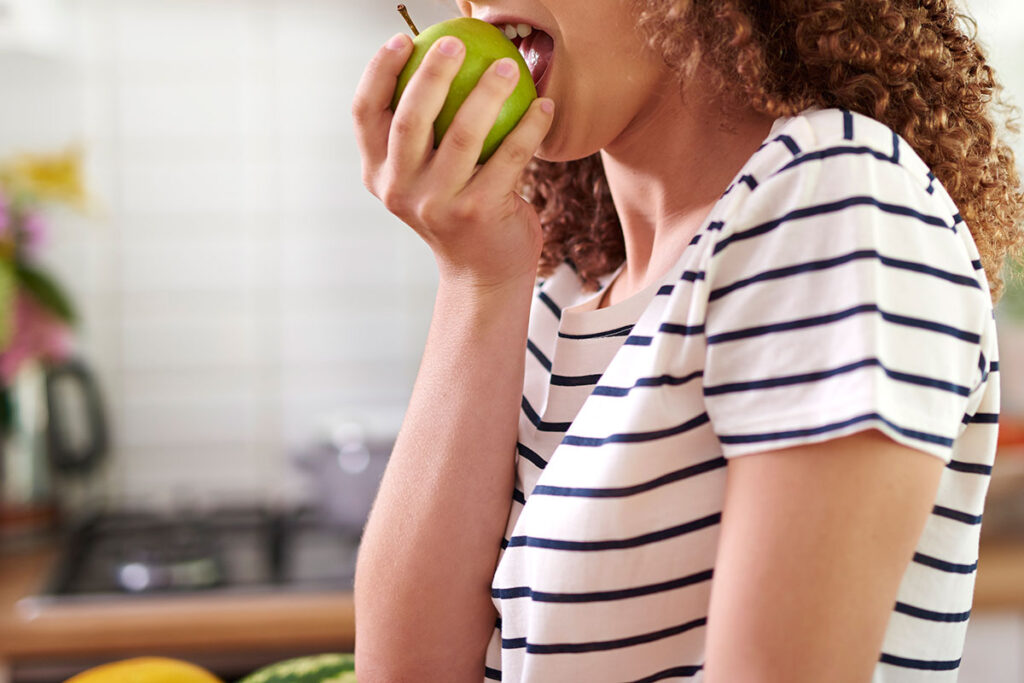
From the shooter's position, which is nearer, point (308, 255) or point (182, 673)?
point (182, 673)

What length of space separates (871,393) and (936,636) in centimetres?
22

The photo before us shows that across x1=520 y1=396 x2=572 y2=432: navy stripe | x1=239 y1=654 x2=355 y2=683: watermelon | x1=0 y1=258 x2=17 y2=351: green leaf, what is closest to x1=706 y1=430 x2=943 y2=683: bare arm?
x1=520 y1=396 x2=572 y2=432: navy stripe

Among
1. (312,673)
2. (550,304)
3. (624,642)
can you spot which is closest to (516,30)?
(550,304)

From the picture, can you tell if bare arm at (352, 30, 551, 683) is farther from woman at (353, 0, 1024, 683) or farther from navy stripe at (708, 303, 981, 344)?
navy stripe at (708, 303, 981, 344)

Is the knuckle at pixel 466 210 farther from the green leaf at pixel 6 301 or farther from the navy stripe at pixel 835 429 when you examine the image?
the green leaf at pixel 6 301

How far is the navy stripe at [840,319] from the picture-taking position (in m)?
0.47

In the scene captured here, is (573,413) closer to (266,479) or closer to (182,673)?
(182,673)

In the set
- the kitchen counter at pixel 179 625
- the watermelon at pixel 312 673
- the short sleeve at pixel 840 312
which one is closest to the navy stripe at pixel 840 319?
the short sleeve at pixel 840 312

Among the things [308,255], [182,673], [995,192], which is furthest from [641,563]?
[308,255]

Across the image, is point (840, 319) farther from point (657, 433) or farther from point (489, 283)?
point (489, 283)

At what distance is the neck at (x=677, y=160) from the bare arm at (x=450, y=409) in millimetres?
82

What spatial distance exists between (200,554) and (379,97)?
125 centimetres

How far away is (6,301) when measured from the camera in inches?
75.4

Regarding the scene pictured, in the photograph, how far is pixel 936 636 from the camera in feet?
1.94
